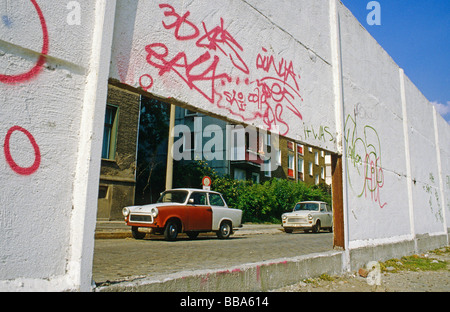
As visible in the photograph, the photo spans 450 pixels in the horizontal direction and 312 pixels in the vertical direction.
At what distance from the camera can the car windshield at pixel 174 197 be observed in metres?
10.6

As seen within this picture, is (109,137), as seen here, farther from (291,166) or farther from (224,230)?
(291,166)

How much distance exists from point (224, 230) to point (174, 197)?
2304mm

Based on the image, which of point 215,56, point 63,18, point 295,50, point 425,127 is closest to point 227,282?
point 215,56

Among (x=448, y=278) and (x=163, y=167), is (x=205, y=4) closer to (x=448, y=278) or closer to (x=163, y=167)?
(x=448, y=278)

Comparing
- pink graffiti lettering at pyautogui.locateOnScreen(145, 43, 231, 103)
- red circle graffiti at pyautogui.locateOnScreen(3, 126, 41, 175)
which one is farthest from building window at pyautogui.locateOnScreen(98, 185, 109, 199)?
red circle graffiti at pyautogui.locateOnScreen(3, 126, 41, 175)

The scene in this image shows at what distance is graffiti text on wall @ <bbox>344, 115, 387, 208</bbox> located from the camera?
6.08 m

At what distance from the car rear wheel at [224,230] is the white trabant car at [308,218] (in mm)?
4984

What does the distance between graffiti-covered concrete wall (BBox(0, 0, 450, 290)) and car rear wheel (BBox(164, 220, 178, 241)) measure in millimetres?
5519

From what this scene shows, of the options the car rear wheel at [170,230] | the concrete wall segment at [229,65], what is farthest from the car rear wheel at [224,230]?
the concrete wall segment at [229,65]

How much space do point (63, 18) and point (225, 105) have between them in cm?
186

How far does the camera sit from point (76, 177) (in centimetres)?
252

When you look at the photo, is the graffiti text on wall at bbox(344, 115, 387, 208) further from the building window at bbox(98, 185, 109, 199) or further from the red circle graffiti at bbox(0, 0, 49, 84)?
the building window at bbox(98, 185, 109, 199)

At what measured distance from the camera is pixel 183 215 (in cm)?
Result: 1026

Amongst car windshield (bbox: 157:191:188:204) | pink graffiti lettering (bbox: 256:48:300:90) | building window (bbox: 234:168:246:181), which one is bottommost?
car windshield (bbox: 157:191:188:204)
